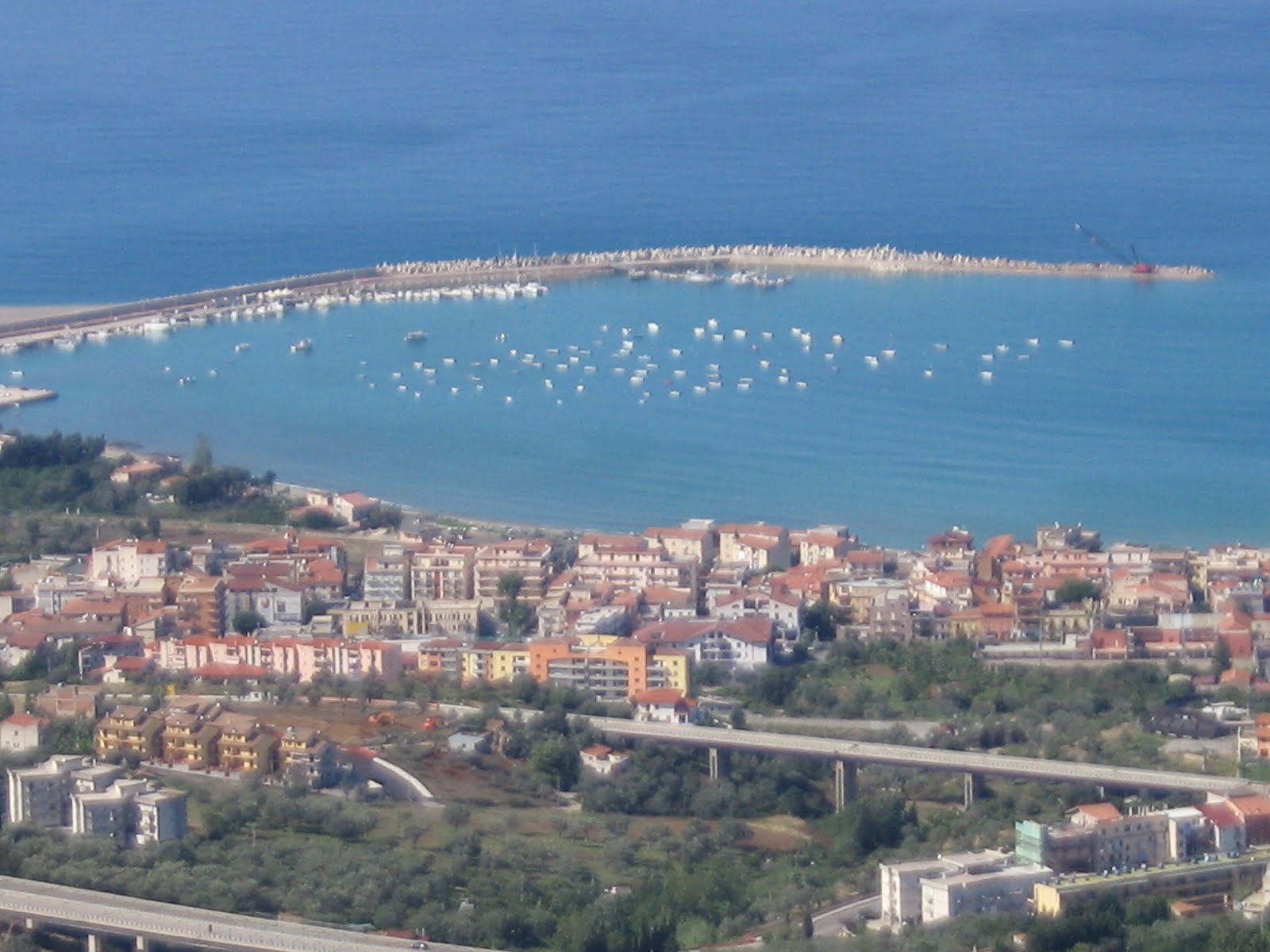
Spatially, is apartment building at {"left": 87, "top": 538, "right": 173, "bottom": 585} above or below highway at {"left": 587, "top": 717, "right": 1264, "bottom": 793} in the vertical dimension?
above

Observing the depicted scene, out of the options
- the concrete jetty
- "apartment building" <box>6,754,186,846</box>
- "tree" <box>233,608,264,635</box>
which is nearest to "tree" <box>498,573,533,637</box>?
"tree" <box>233,608,264,635</box>

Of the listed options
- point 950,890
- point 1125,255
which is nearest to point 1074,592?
point 950,890

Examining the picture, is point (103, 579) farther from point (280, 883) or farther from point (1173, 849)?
point (1173, 849)

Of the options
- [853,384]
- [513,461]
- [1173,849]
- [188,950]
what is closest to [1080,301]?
[853,384]

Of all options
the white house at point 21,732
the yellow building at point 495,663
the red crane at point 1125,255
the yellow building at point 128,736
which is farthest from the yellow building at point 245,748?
the red crane at point 1125,255

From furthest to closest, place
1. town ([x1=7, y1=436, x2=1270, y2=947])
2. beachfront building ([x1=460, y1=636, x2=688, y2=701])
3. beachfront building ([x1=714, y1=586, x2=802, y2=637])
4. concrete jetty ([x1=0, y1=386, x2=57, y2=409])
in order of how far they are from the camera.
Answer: concrete jetty ([x1=0, y1=386, x2=57, y2=409]) → beachfront building ([x1=714, y1=586, x2=802, y2=637]) → beachfront building ([x1=460, y1=636, x2=688, y2=701]) → town ([x1=7, y1=436, x2=1270, y2=947])

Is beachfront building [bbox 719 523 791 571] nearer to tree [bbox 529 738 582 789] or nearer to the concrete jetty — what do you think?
tree [bbox 529 738 582 789]

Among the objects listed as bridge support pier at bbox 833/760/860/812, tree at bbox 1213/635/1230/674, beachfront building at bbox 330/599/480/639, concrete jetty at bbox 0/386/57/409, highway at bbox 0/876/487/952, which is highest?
concrete jetty at bbox 0/386/57/409

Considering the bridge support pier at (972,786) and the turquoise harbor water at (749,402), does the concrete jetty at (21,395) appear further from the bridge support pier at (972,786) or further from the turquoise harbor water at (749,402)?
the bridge support pier at (972,786)
